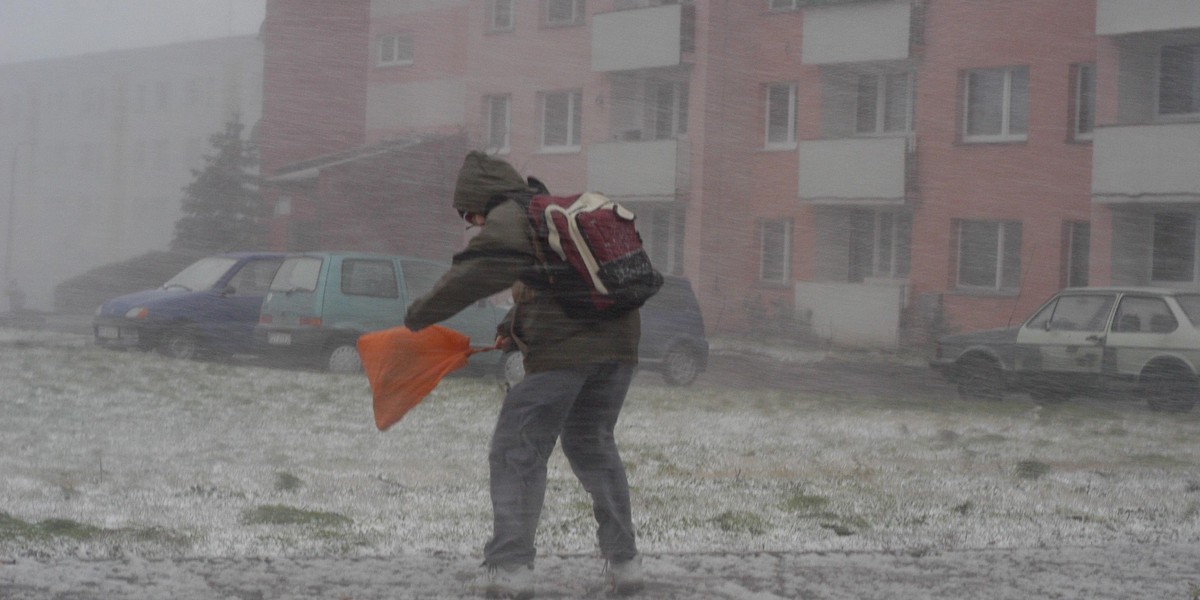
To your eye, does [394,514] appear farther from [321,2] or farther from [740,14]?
[740,14]

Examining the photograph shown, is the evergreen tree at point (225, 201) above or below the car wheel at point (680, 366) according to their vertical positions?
above

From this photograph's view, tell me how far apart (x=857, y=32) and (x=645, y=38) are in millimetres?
1596

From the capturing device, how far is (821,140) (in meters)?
11.9

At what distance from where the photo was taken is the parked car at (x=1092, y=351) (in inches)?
354

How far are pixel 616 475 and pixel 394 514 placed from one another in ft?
3.38

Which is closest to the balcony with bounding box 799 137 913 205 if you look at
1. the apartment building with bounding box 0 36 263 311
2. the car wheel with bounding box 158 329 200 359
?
the car wheel with bounding box 158 329 200 359

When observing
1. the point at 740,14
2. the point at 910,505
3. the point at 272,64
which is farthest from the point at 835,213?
the point at 910,505

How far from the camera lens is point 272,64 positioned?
914 centimetres

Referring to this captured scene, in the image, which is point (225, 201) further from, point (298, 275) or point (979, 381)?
point (979, 381)

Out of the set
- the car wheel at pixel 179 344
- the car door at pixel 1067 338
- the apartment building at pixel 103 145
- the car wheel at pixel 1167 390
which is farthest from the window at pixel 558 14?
the car wheel at pixel 1167 390

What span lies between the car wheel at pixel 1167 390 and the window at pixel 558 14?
467cm

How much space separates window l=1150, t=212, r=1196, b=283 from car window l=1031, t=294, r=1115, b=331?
2127 mm

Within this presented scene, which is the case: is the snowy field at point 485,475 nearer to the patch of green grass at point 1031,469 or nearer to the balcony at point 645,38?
the patch of green grass at point 1031,469

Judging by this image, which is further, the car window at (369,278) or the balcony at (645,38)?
the balcony at (645,38)
